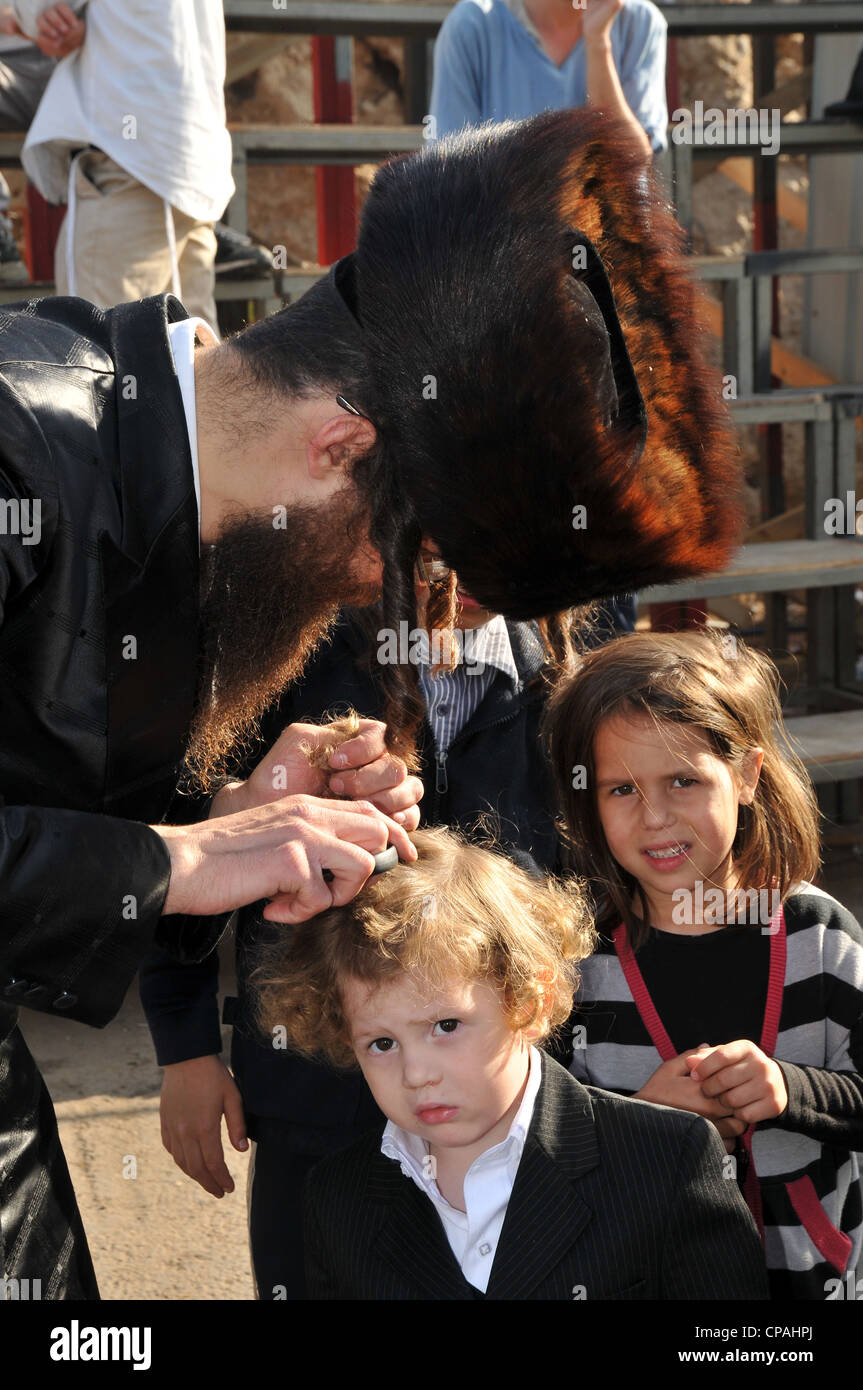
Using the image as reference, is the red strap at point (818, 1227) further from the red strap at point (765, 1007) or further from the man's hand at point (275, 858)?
the man's hand at point (275, 858)

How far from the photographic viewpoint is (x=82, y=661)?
5.67ft

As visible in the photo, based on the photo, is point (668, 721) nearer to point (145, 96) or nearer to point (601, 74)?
point (601, 74)

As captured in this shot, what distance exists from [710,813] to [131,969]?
1.04 metres

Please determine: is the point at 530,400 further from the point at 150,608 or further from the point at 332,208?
the point at 332,208

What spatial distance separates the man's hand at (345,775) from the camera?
1868 millimetres

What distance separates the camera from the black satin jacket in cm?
155

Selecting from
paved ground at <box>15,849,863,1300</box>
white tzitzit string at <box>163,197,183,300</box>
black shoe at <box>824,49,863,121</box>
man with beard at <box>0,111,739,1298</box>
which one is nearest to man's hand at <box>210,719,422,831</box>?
man with beard at <box>0,111,739,1298</box>

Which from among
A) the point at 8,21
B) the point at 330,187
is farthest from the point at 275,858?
the point at 330,187

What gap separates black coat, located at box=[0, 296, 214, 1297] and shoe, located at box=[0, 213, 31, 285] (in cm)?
351

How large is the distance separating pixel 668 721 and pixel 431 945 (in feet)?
2.23

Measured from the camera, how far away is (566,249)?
165cm

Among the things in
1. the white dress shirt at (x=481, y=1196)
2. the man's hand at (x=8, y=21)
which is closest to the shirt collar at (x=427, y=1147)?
the white dress shirt at (x=481, y=1196)

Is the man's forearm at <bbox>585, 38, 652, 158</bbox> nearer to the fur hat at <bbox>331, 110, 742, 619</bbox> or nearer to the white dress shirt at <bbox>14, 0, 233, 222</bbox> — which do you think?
the white dress shirt at <bbox>14, 0, 233, 222</bbox>

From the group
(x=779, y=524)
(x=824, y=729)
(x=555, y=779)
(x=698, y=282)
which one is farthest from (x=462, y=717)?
(x=779, y=524)
